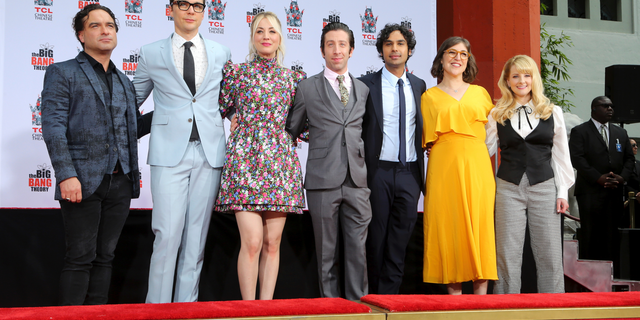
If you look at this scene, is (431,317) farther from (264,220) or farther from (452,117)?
(452,117)

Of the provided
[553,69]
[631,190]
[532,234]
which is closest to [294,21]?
[532,234]

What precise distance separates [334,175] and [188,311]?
1.32m

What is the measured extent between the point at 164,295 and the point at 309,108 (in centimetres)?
119

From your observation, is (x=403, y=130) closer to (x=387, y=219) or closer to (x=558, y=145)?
(x=387, y=219)

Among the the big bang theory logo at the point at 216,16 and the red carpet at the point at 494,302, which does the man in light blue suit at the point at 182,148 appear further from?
the the big bang theory logo at the point at 216,16

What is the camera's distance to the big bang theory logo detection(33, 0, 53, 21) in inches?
162

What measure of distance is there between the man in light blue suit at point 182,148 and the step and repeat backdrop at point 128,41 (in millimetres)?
1605

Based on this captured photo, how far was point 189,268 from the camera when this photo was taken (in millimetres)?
2639

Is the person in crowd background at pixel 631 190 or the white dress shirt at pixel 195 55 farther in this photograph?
the person in crowd background at pixel 631 190

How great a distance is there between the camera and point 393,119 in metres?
3.04

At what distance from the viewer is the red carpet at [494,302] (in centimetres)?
176

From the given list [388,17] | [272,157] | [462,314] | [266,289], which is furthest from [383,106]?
[388,17]

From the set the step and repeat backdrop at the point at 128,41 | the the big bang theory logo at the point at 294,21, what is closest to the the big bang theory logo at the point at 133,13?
the step and repeat backdrop at the point at 128,41

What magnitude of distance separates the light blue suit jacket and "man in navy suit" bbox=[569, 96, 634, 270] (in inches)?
143
